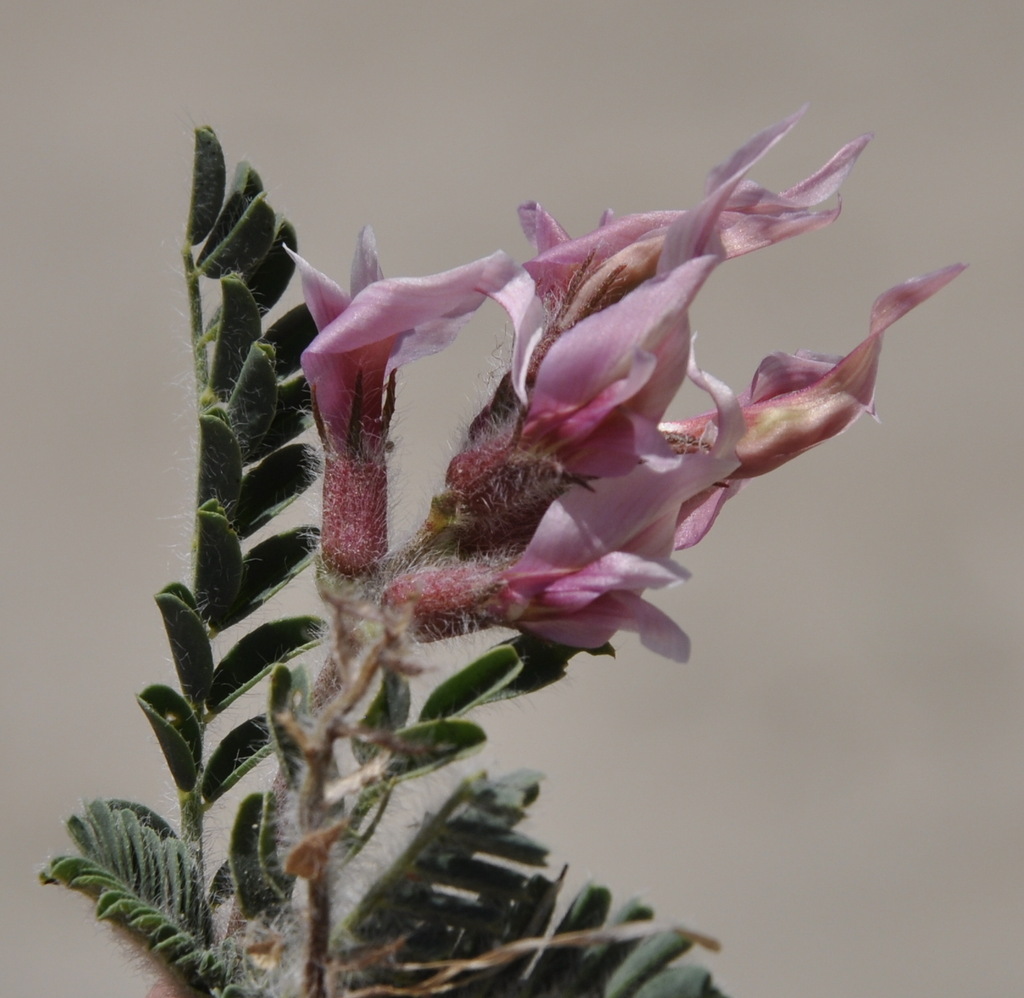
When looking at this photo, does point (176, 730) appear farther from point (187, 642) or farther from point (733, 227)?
point (733, 227)

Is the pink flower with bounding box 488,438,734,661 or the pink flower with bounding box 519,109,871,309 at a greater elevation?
the pink flower with bounding box 519,109,871,309

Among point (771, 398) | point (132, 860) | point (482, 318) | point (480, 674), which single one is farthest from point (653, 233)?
point (482, 318)

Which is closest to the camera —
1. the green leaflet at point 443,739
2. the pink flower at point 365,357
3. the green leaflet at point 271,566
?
the green leaflet at point 443,739

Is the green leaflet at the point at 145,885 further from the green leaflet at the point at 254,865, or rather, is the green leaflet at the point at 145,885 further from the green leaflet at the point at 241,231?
the green leaflet at the point at 241,231

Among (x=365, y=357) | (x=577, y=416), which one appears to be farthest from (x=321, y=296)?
(x=577, y=416)

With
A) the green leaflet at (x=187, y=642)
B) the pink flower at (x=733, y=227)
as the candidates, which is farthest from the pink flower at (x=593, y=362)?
the green leaflet at (x=187, y=642)

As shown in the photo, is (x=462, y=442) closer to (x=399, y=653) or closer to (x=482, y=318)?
(x=399, y=653)

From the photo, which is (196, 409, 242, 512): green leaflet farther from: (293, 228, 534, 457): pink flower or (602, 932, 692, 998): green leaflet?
(602, 932, 692, 998): green leaflet

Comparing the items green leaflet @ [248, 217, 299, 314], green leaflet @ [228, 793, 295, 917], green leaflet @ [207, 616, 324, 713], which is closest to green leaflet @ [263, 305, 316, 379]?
green leaflet @ [248, 217, 299, 314]

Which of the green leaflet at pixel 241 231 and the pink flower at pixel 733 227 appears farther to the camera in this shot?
the green leaflet at pixel 241 231
